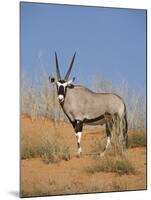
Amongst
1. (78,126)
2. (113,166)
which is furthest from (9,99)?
(113,166)

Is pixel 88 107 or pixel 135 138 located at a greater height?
pixel 88 107

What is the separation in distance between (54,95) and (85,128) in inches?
15.2

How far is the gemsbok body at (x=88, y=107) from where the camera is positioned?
14.5 ft

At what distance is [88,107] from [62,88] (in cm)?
29

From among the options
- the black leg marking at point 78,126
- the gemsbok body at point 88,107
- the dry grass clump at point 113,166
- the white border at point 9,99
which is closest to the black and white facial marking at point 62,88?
the gemsbok body at point 88,107

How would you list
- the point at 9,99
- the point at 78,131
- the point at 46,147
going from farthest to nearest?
1. the point at 78,131
2. the point at 46,147
3. the point at 9,99

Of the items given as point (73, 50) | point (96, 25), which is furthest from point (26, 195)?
point (96, 25)

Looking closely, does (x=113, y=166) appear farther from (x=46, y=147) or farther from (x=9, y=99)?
(x=9, y=99)

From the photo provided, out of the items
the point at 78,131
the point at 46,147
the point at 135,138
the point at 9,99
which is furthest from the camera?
the point at 135,138

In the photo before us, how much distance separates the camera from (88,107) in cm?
454

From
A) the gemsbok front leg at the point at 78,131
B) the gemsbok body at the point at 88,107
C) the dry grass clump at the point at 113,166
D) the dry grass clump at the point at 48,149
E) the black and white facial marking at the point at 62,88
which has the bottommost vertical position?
the dry grass clump at the point at 113,166

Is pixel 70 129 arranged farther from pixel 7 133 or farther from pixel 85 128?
pixel 7 133

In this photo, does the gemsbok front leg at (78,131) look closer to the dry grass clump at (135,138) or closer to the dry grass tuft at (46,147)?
the dry grass tuft at (46,147)

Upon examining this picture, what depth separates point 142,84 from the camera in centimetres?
465
